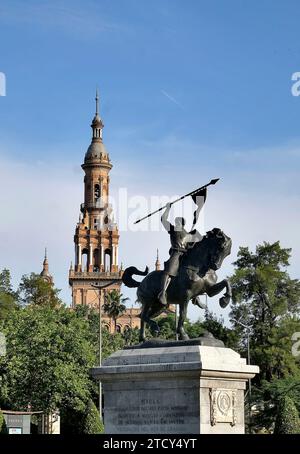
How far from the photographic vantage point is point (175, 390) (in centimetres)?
2103

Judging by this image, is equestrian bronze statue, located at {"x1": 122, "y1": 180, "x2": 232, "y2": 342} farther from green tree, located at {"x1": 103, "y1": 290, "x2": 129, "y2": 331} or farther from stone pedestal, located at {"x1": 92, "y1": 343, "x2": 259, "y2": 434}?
green tree, located at {"x1": 103, "y1": 290, "x2": 129, "y2": 331}

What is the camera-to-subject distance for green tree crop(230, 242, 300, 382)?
63500 millimetres

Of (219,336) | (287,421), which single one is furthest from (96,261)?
(287,421)

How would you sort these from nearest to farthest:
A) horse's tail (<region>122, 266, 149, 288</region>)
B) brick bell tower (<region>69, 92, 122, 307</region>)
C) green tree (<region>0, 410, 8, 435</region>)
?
horse's tail (<region>122, 266, 149, 288</region>), green tree (<region>0, 410, 8, 435</region>), brick bell tower (<region>69, 92, 122, 307</region>)

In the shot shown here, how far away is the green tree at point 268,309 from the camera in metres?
63.5

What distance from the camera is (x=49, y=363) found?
54062 mm

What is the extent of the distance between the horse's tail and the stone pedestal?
2204 millimetres

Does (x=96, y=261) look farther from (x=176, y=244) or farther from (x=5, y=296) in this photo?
(x=176, y=244)

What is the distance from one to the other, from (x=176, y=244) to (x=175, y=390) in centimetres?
378

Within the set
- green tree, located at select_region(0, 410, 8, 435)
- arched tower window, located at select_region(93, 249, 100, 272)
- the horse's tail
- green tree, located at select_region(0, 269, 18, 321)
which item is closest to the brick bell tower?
arched tower window, located at select_region(93, 249, 100, 272)

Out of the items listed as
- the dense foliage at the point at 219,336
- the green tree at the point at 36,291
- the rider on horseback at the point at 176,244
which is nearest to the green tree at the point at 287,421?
the dense foliage at the point at 219,336

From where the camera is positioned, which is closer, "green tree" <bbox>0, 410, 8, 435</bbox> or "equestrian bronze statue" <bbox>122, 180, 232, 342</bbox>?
"equestrian bronze statue" <bbox>122, 180, 232, 342</bbox>

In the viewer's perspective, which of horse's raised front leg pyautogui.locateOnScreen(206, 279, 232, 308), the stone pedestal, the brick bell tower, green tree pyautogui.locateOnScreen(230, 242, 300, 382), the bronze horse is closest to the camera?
the stone pedestal
